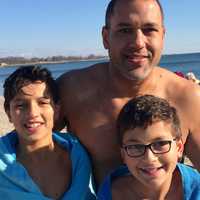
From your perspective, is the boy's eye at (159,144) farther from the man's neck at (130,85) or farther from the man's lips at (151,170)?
the man's neck at (130,85)

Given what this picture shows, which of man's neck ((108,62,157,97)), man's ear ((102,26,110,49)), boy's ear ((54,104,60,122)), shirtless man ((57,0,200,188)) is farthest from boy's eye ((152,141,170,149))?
man's ear ((102,26,110,49))

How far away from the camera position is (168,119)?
2.68 metres

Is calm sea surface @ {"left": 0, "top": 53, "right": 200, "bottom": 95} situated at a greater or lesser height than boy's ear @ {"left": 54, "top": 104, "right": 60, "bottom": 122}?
lesser

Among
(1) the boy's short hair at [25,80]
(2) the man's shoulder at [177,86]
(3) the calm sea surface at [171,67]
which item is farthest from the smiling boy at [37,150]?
(3) the calm sea surface at [171,67]

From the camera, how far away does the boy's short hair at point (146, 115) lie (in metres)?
2.64

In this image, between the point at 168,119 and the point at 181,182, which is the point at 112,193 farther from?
the point at 168,119

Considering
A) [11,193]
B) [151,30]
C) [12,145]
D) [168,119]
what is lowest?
[11,193]

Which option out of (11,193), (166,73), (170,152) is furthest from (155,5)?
(11,193)

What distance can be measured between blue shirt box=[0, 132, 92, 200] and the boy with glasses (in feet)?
1.15

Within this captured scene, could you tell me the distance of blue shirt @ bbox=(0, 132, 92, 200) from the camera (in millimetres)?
3025

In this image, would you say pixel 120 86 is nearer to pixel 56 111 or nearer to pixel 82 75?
pixel 82 75

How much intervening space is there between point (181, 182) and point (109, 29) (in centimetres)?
125

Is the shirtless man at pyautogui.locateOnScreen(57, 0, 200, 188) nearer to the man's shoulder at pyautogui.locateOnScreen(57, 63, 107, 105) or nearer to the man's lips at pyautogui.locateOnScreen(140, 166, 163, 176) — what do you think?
the man's shoulder at pyautogui.locateOnScreen(57, 63, 107, 105)

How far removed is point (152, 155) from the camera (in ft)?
8.51
